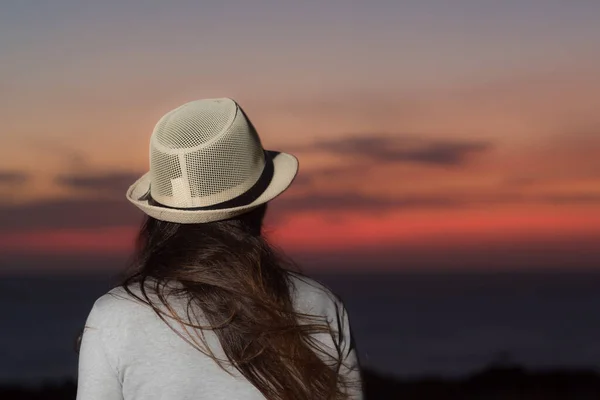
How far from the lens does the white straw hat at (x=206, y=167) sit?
2139mm

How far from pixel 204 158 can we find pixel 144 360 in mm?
516

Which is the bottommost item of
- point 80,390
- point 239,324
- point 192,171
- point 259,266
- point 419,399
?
point 419,399

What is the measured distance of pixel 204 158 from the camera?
215 centimetres

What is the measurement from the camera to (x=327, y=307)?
2.17 metres

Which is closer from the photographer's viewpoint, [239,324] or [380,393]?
[239,324]

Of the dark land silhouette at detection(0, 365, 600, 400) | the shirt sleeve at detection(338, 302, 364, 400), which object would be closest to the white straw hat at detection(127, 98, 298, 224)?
the shirt sleeve at detection(338, 302, 364, 400)

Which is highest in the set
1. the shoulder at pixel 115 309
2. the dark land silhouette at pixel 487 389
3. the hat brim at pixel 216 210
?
the hat brim at pixel 216 210

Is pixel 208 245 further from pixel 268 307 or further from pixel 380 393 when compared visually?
pixel 380 393

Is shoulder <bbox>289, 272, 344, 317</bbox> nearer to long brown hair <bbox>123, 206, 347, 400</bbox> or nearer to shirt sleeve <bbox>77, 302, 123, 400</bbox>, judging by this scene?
long brown hair <bbox>123, 206, 347, 400</bbox>

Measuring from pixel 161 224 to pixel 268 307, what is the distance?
0.37 m

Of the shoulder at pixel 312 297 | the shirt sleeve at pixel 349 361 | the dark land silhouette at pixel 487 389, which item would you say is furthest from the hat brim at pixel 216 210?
the dark land silhouette at pixel 487 389

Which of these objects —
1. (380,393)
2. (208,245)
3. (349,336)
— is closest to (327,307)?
(349,336)

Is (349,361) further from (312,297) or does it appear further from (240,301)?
(240,301)

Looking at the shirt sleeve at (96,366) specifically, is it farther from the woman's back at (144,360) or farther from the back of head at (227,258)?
the back of head at (227,258)
